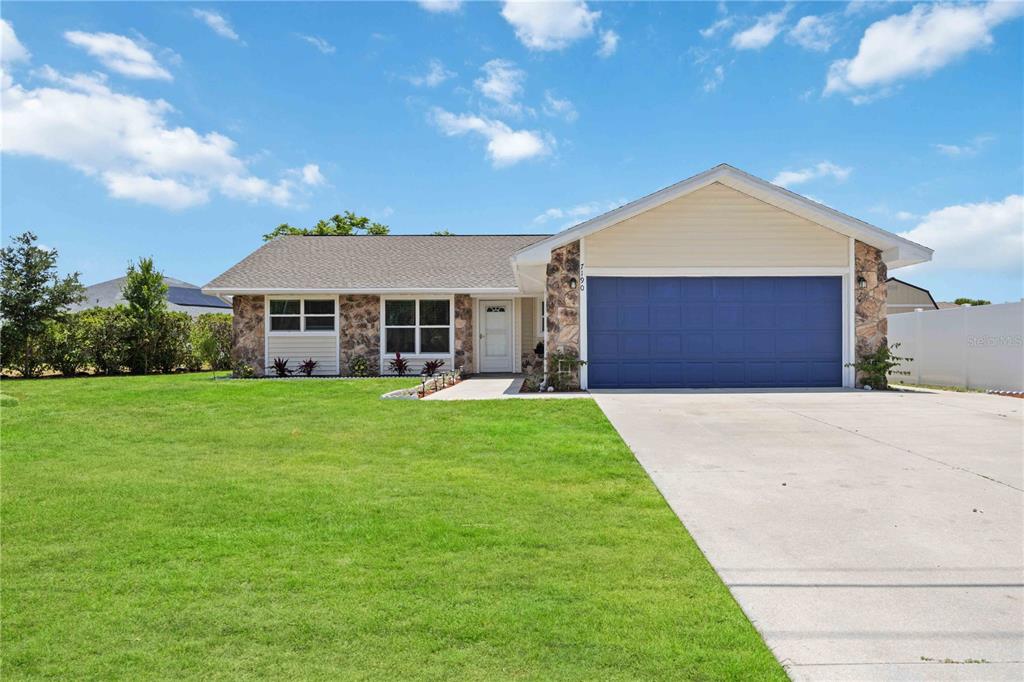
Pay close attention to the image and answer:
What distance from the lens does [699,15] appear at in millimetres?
13320

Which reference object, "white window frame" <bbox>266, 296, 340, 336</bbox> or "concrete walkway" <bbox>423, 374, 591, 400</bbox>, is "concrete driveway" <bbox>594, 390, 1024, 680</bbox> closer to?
"concrete walkway" <bbox>423, 374, 591, 400</bbox>

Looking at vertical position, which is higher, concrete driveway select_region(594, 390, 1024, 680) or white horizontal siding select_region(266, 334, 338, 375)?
white horizontal siding select_region(266, 334, 338, 375)

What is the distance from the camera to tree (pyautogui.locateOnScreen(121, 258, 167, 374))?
2147 centimetres

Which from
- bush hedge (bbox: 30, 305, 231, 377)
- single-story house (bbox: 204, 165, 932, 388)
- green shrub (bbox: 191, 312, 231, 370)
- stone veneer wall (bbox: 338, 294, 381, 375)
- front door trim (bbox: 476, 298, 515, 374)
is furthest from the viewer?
green shrub (bbox: 191, 312, 231, 370)

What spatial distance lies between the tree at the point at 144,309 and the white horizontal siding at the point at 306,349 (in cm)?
565

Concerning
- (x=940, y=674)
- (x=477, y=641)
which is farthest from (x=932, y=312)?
(x=477, y=641)

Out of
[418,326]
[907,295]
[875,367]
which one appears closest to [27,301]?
[418,326]

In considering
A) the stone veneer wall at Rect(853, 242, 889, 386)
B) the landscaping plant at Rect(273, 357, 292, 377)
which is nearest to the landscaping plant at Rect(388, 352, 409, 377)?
the landscaping plant at Rect(273, 357, 292, 377)

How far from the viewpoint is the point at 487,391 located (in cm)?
1360

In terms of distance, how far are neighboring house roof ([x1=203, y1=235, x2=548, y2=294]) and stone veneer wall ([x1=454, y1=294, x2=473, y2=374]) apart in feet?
2.10

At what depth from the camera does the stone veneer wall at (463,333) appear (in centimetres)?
1898

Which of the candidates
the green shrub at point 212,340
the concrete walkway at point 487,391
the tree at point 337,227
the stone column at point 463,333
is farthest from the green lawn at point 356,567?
the tree at point 337,227

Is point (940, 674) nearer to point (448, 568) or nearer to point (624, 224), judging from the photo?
point (448, 568)

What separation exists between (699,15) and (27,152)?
1532 cm
